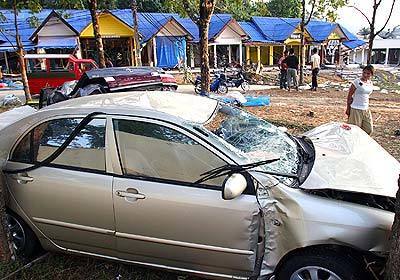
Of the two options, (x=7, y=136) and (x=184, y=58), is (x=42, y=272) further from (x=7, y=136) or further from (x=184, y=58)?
(x=184, y=58)

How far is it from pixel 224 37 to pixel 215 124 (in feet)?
98.7

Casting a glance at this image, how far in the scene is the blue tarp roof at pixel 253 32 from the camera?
1336 inches

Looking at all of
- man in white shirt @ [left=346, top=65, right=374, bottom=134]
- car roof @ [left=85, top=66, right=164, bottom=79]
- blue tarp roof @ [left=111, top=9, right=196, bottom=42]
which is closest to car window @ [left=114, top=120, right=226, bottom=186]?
man in white shirt @ [left=346, top=65, right=374, bottom=134]

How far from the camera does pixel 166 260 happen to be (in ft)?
9.35

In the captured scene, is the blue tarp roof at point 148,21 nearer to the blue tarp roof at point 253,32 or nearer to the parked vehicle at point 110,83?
the blue tarp roof at point 253,32

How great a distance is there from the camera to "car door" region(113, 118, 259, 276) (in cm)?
262

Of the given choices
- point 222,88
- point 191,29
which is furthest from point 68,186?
point 191,29

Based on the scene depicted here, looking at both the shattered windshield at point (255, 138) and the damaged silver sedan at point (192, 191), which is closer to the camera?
the damaged silver sedan at point (192, 191)

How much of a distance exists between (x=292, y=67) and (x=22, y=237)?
46.1 feet

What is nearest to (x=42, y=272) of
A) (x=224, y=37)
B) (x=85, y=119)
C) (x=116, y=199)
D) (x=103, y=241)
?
(x=103, y=241)

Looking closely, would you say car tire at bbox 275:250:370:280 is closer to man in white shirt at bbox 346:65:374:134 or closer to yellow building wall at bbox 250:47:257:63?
man in white shirt at bbox 346:65:374:134

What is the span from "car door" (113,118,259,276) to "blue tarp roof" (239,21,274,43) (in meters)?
32.1

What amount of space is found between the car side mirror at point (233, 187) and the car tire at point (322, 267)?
0.63 metres

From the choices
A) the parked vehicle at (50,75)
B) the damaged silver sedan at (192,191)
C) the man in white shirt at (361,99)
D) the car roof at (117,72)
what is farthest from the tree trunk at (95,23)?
the damaged silver sedan at (192,191)
